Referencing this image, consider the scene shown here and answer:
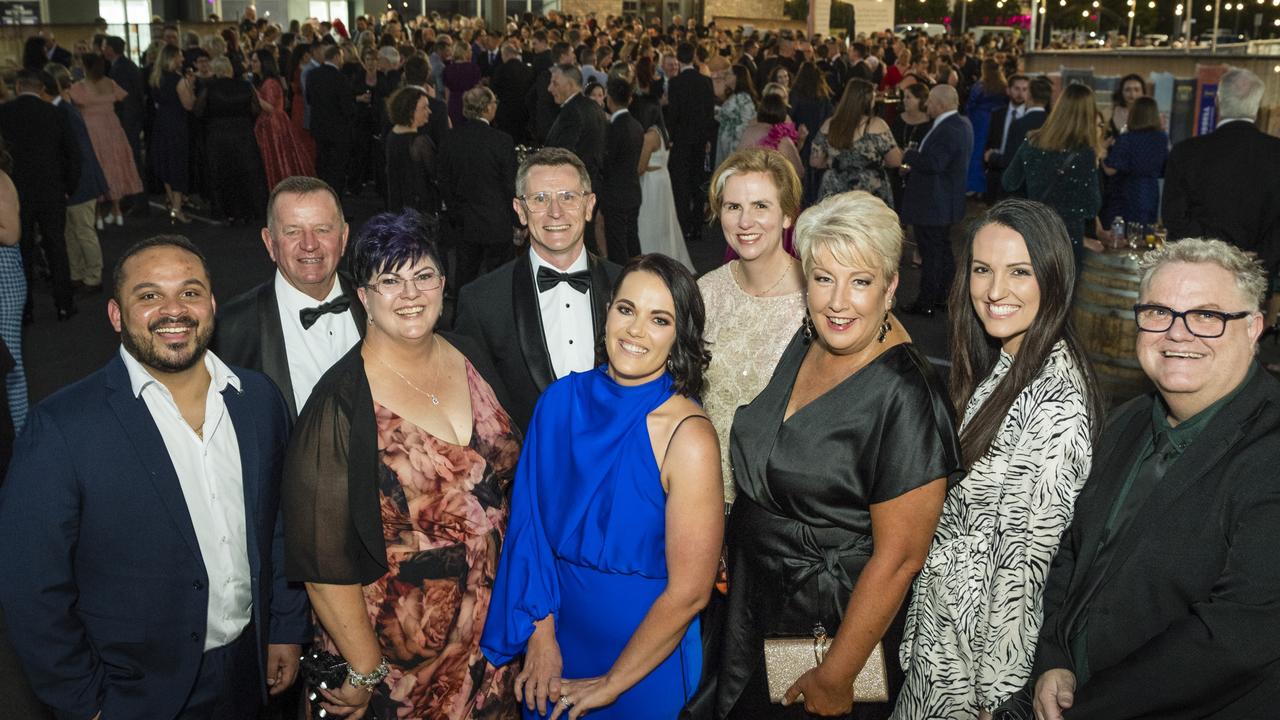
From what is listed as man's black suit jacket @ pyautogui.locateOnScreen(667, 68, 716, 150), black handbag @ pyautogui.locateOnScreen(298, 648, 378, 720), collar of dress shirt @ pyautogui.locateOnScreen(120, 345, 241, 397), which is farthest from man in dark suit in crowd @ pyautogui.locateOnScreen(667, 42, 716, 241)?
black handbag @ pyautogui.locateOnScreen(298, 648, 378, 720)

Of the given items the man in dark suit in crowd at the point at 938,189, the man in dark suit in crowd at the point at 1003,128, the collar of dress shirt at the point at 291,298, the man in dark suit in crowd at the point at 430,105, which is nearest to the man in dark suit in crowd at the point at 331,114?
the man in dark suit in crowd at the point at 430,105

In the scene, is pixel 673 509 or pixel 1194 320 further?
pixel 673 509

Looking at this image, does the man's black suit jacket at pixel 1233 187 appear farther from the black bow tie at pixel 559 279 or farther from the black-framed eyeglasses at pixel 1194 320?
the black-framed eyeglasses at pixel 1194 320

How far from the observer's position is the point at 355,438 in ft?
7.59

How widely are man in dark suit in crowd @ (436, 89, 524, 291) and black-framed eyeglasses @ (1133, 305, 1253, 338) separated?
18.6 ft

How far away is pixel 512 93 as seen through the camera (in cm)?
1306

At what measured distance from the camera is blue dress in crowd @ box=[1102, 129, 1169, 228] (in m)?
8.42

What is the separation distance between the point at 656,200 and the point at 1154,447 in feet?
23.8

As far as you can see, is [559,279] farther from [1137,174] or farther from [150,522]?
[1137,174]

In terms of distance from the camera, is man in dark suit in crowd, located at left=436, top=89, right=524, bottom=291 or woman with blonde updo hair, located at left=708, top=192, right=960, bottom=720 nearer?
woman with blonde updo hair, located at left=708, top=192, right=960, bottom=720

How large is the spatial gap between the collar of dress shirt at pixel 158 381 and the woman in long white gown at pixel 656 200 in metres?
6.77

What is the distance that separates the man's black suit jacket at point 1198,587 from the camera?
1888 mm

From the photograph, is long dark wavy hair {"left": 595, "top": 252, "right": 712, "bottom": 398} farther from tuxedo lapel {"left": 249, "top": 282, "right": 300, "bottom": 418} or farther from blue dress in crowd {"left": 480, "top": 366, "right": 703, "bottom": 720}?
tuxedo lapel {"left": 249, "top": 282, "right": 300, "bottom": 418}
